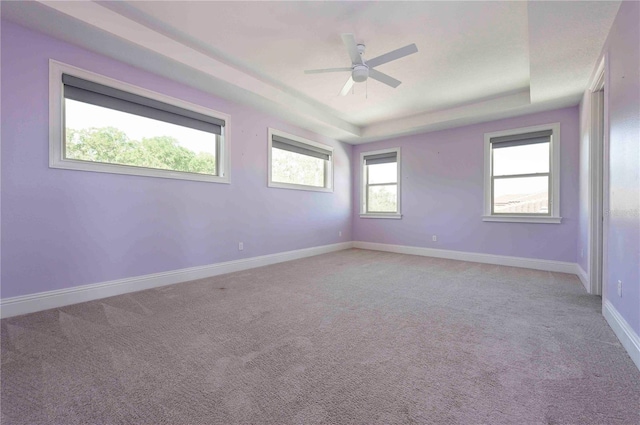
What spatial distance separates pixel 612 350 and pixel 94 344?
135 inches

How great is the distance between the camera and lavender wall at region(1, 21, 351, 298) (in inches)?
92.9

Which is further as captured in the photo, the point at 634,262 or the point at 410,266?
the point at 410,266

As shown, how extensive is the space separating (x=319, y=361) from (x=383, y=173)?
200 inches

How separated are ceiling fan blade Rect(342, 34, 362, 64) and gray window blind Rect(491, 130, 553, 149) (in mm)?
3262

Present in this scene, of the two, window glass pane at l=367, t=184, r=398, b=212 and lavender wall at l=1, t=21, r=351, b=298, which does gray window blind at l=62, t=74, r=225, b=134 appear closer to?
lavender wall at l=1, t=21, r=351, b=298

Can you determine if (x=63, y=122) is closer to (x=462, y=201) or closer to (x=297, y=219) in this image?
(x=297, y=219)

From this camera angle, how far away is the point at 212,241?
12.5 ft

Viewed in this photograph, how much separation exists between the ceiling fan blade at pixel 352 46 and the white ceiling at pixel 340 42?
0.22m

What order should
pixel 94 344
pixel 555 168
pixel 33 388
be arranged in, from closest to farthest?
pixel 33 388 < pixel 94 344 < pixel 555 168

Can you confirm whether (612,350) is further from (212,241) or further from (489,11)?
(212,241)

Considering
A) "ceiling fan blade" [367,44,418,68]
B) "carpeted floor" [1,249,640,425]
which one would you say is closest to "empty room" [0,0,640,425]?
"carpeted floor" [1,249,640,425]

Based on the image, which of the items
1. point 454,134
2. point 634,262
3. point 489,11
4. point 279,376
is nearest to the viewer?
point 279,376

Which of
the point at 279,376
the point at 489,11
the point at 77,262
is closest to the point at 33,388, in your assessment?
the point at 279,376

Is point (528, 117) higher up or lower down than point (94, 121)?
higher up
